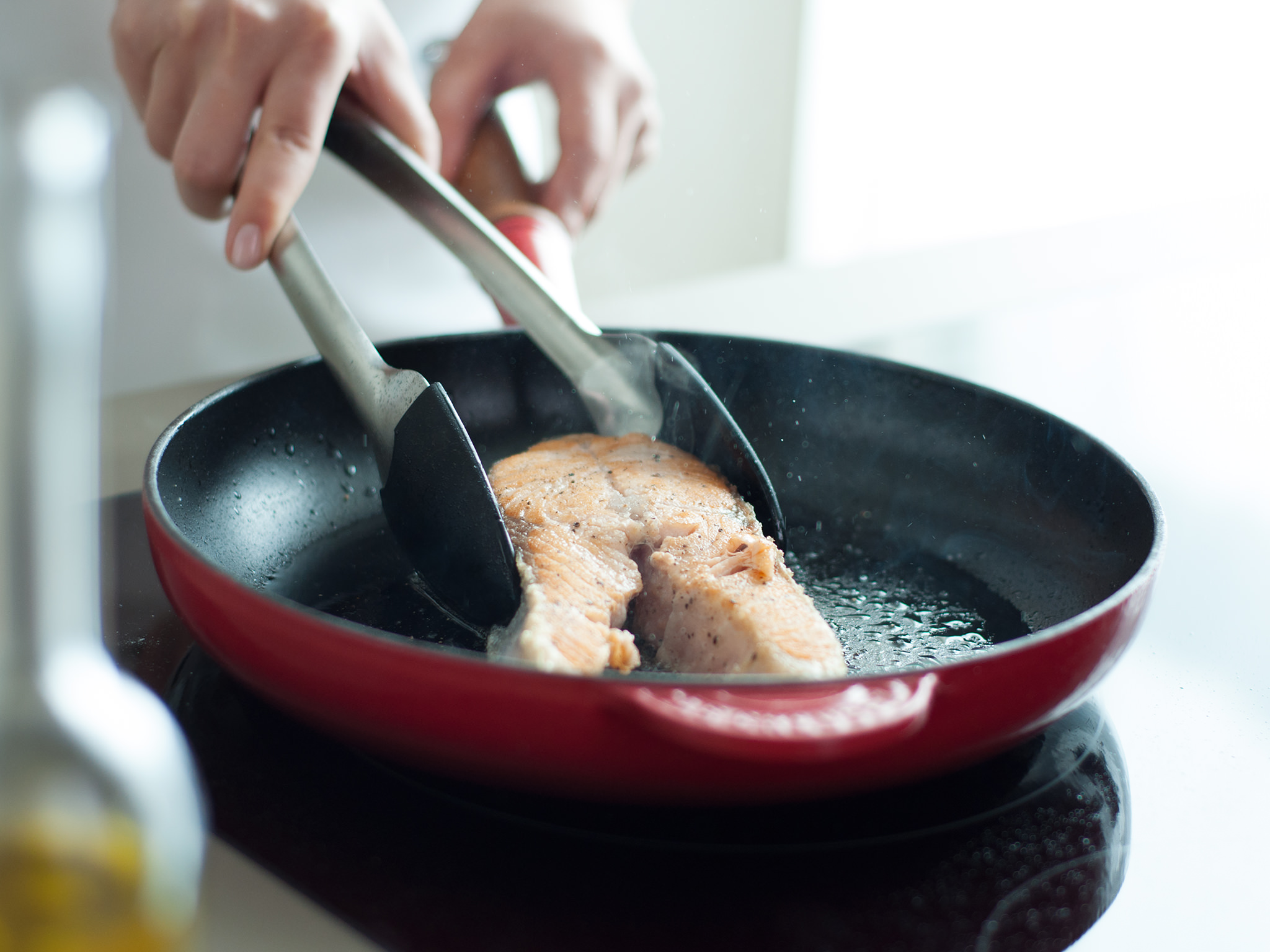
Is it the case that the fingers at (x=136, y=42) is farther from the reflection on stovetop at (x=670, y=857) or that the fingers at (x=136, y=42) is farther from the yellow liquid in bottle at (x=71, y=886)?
the yellow liquid in bottle at (x=71, y=886)

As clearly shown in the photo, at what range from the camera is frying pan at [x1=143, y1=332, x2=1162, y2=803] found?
0.55 metres

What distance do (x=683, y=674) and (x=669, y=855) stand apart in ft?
0.57

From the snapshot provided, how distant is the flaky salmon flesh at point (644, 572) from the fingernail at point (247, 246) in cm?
28

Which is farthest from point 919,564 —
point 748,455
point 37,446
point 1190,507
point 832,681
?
point 37,446

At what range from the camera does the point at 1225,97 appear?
13.1 feet

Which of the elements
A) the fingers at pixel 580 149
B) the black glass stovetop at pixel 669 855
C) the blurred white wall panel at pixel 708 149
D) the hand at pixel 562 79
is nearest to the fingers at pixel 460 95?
the hand at pixel 562 79

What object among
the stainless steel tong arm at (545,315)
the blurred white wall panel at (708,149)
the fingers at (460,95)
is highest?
the fingers at (460,95)

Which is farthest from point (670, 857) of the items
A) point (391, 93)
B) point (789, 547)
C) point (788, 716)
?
point (391, 93)

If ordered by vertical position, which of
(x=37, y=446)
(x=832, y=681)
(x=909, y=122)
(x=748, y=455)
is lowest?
(x=909, y=122)

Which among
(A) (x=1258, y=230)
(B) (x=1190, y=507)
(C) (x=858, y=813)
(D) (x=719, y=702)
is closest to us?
(D) (x=719, y=702)

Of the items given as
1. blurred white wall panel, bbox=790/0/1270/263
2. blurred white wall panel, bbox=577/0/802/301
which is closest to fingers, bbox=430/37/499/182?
blurred white wall panel, bbox=577/0/802/301

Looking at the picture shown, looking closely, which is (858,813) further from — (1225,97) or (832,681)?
(1225,97)

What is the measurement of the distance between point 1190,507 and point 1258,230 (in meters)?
1.30

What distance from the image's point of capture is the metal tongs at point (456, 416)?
2.75 feet
